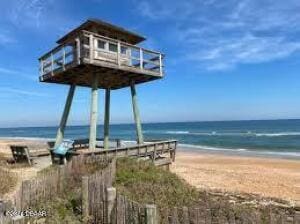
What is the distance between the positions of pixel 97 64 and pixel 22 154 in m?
7.03

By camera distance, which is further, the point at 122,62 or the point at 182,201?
the point at 122,62

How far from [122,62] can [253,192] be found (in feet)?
27.5

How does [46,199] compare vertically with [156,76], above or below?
below

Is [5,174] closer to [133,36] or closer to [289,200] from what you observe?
[133,36]

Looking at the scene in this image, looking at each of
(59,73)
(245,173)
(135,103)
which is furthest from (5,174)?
(245,173)

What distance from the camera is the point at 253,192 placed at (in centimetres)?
1547

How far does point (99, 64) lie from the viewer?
14.9 m

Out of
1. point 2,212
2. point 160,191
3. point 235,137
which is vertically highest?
point 2,212

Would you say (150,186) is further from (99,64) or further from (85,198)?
(99,64)

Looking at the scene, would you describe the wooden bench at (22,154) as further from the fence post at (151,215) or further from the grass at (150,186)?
the fence post at (151,215)

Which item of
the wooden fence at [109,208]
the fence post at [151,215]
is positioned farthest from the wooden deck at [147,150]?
the fence post at [151,215]


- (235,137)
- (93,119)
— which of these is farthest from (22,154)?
(235,137)

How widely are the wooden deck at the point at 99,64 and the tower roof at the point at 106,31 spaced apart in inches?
31.4

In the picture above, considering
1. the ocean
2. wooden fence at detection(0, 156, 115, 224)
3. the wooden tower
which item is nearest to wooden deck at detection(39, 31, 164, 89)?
the wooden tower
